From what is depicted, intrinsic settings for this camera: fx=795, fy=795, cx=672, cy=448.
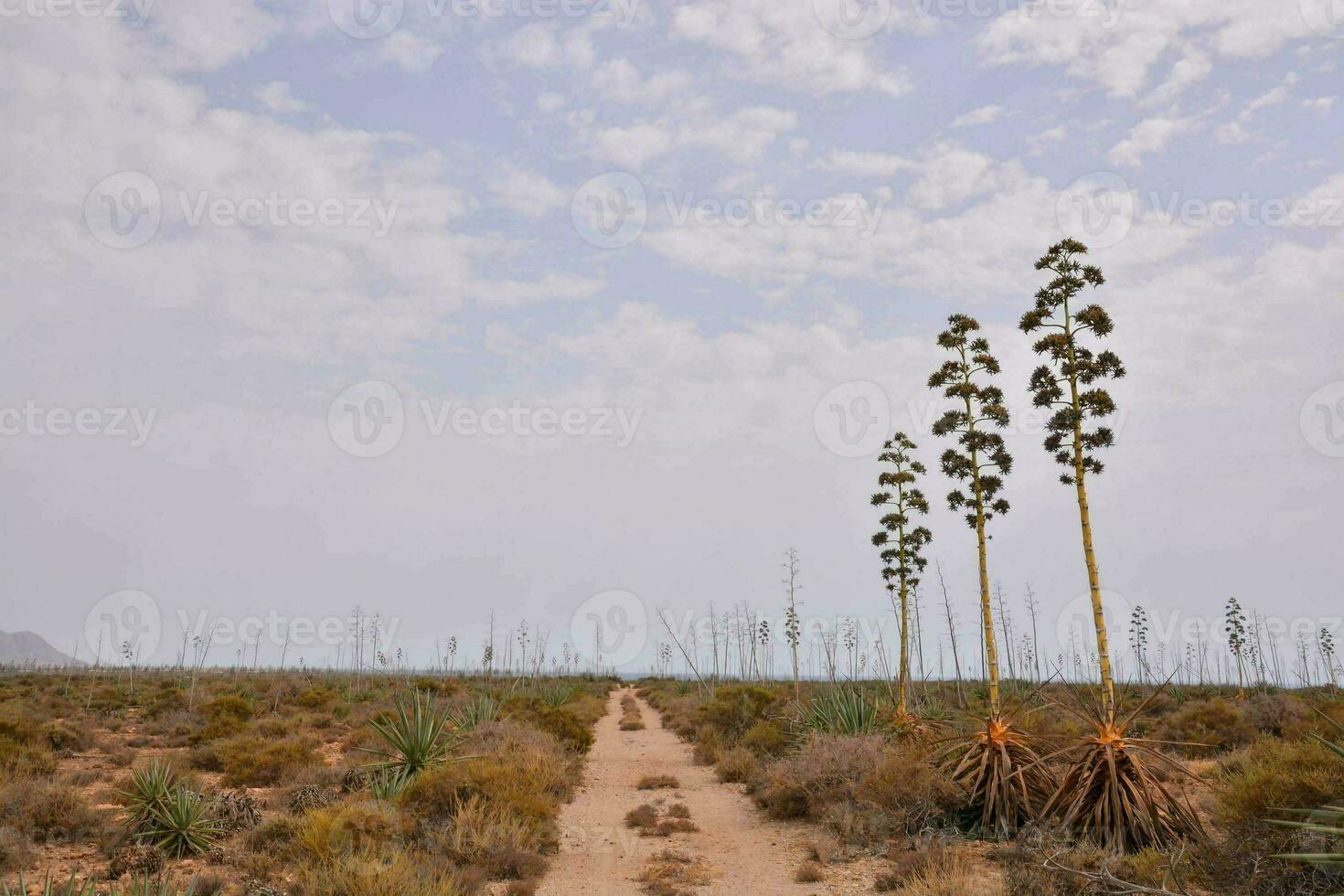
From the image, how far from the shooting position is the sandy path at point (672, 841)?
10.1 meters

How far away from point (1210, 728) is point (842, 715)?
13.7 m

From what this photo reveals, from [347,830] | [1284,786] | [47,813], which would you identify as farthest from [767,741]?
[47,813]

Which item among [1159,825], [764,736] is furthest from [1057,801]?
[764,736]

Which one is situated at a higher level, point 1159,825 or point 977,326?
point 977,326

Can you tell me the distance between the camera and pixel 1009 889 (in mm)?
8156

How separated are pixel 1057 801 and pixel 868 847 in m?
2.61

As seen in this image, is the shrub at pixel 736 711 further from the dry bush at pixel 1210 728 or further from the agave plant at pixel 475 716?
the dry bush at pixel 1210 728

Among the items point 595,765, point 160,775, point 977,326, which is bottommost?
point 595,765

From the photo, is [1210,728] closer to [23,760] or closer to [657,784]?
[657,784]

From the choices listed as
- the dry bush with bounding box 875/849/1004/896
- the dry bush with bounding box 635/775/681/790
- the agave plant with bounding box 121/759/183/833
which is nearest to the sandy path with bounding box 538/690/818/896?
the dry bush with bounding box 635/775/681/790

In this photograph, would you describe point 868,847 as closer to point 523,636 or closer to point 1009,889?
point 1009,889

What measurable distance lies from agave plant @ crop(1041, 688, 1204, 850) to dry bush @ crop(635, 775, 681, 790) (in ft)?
29.4

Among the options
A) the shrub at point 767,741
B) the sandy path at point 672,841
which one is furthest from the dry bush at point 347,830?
the shrub at point 767,741

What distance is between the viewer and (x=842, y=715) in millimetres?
15945
